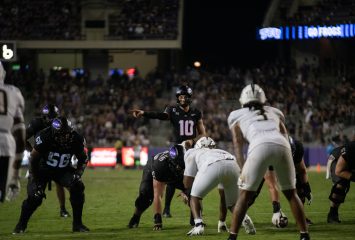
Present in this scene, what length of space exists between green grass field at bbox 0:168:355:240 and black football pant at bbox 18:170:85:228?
270 millimetres

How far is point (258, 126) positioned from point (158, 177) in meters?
3.22

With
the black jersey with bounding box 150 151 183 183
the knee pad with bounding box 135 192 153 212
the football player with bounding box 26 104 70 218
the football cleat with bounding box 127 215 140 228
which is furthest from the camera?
the football player with bounding box 26 104 70 218

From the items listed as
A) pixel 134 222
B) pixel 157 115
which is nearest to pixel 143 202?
pixel 134 222

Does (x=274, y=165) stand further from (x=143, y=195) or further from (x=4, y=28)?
(x=4, y=28)

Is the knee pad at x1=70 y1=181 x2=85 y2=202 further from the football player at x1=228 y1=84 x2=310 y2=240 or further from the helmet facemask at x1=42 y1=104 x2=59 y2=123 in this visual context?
the football player at x1=228 y1=84 x2=310 y2=240

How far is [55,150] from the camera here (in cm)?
1156

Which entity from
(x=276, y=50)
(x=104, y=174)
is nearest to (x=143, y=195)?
(x=104, y=174)

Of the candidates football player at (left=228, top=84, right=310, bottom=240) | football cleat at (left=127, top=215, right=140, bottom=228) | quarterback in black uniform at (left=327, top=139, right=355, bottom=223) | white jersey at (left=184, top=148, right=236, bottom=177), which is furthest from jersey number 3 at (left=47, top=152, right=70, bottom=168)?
quarterback in black uniform at (left=327, top=139, right=355, bottom=223)

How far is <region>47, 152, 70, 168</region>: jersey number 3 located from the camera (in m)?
11.6

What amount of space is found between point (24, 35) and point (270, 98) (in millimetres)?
13079

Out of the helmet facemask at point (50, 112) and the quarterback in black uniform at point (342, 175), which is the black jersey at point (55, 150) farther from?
the quarterback in black uniform at point (342, 175)

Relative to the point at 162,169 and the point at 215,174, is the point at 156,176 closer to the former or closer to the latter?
the point at 162,169

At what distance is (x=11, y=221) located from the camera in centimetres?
1326

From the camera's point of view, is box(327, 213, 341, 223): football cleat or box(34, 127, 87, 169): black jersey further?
box(327, 213, 341, 223): football cleat
